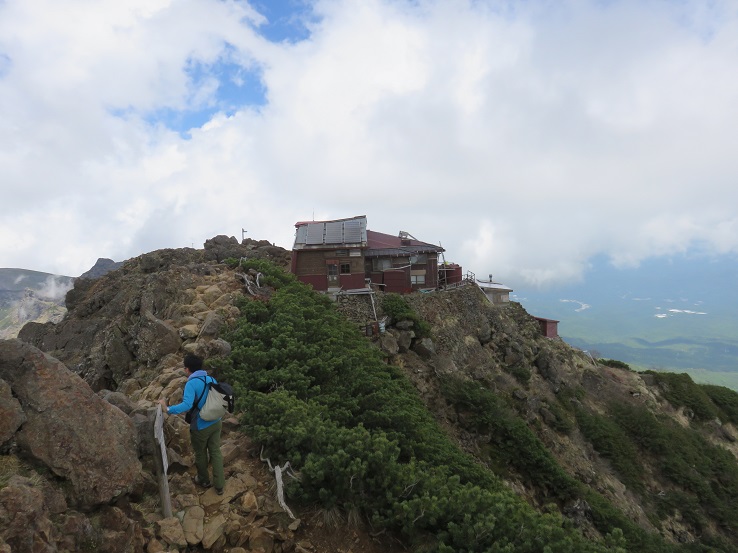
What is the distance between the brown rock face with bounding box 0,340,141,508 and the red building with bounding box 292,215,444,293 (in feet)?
61.2

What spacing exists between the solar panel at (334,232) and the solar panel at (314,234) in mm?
414

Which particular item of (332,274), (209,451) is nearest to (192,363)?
(209,451)

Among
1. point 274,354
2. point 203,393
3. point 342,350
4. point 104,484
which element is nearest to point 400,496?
point 203,393

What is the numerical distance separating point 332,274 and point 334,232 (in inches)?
135

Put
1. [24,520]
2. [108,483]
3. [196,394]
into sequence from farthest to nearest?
[196,394], [108,483], [24,520]

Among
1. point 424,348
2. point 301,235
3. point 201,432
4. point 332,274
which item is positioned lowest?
point 201,432

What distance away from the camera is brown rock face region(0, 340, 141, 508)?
574cm

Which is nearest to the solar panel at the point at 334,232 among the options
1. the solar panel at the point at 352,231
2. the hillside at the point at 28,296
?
the solar panel at the point at 352,231

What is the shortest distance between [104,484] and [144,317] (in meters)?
11.3

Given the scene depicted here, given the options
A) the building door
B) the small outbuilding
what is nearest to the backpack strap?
the building door

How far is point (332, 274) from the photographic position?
26.2m

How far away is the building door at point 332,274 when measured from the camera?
26.0m

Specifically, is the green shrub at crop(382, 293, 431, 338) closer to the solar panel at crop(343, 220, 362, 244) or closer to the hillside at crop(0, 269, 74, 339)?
the solar panel at crop(343, 220, 362, 244)

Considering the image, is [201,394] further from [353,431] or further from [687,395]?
[687,395]
